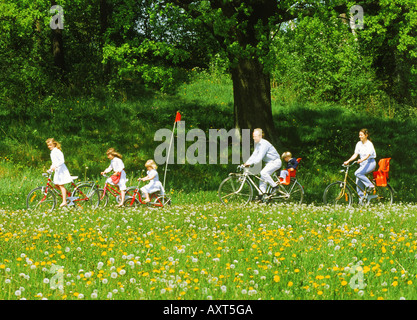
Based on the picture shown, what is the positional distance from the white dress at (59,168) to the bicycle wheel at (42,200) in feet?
1.13

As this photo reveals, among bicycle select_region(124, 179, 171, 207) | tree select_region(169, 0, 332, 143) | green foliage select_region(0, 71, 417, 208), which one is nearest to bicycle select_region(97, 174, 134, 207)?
bicycle select_region(124, 179, 171, 207)

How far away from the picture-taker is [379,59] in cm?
2394

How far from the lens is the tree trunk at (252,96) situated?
599 inches

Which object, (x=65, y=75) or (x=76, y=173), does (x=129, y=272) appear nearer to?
(x=76, y=173)

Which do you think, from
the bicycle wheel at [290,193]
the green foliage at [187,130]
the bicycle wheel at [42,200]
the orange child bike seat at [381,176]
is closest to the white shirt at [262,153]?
the bicycle wheel at [290,193]

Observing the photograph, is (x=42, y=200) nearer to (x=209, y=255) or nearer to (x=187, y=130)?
(x=209, y=255)

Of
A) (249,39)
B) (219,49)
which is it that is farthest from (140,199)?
(249,39)

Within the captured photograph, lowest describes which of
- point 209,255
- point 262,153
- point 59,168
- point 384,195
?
point 384,195

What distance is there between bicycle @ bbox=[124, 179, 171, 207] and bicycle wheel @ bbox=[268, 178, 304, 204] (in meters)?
2.55

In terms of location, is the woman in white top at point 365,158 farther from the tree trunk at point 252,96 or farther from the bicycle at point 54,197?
the bicycle at point 54,197

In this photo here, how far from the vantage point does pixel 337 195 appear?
1205 cm

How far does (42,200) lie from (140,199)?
2.15 meters

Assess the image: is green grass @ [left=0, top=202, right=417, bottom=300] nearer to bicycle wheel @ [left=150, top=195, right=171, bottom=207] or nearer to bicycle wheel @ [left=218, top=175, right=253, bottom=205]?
bicycle wheel @ [left=150, top=195, right=171, bottom=207]
